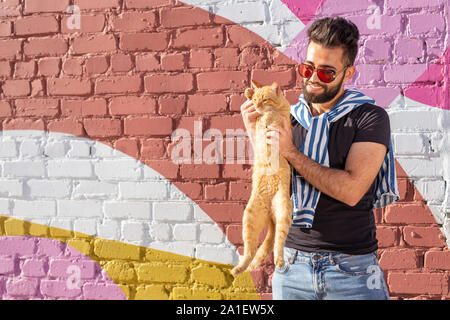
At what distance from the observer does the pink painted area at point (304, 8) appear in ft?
6.11

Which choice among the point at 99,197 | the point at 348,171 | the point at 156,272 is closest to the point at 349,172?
A: the point at 348,171

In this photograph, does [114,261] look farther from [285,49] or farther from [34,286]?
[285,49]

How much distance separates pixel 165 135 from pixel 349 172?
100 centimetres

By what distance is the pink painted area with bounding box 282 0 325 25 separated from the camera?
186 cm

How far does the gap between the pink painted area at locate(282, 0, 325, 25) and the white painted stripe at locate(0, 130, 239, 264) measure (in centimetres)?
102

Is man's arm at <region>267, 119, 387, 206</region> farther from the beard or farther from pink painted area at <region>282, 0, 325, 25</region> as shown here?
pink painted area at <region>282, 0, 325, 25</region>

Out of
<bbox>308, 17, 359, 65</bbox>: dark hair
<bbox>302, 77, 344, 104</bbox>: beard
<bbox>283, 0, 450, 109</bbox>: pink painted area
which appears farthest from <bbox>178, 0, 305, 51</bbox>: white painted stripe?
<bbox>302, 77, 344, 104</bbox>: beard

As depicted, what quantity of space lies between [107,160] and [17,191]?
56 cm

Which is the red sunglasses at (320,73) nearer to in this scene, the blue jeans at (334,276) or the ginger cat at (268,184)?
the ginger cat at (268,184)

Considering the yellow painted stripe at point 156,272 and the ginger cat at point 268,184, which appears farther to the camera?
the yellow painted stripe at point 156,272

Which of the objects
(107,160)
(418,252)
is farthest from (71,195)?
(418,252)

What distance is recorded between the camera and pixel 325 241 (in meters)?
1.41

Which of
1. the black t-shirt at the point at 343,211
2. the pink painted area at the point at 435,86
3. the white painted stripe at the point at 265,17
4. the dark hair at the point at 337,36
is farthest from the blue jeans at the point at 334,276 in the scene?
the white painted stripe at the point at 265,17

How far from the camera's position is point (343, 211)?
142 centimetres
